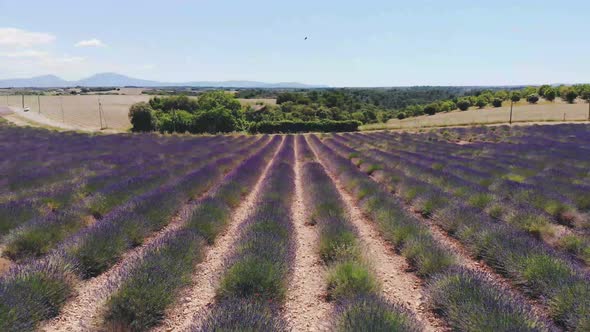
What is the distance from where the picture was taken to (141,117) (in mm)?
50688

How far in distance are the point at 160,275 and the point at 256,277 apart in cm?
95

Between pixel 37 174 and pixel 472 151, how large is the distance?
1651 centimetres

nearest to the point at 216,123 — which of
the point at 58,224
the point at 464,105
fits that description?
the point at 464,105

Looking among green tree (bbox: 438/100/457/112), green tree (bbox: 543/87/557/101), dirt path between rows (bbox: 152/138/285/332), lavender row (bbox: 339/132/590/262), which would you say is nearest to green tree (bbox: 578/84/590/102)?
green tree (bbox: 543/87/557/101)

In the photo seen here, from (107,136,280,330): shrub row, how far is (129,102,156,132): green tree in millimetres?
48800

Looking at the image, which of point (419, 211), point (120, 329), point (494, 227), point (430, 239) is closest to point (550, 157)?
point (419, 211)

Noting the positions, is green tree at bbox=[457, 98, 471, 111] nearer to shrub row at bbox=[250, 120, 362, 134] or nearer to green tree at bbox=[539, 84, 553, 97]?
green tree at bbox=[539, 84, 553, 97]

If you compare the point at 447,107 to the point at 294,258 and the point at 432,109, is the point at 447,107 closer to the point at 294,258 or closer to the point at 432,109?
the point at 432,109

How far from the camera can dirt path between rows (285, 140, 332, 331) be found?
363 cm

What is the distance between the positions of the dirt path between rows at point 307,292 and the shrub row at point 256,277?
0.76ft

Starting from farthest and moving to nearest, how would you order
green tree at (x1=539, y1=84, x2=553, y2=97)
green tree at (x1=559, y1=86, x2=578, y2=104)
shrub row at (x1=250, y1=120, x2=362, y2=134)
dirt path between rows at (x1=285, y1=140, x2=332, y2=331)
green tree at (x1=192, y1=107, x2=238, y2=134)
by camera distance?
green tree at (x1=539, y1=84, x2=553, y2=97), green tree at (x1=559, y1=86, x2=578, y2=104), green tree at (x1=192, y1=107, x2=238, y2=134), shrub row at (x1=250, y1=120, x2=362, y2=134), dirt path between rows at (x1=285, y1=140, x2=332, y2=331)

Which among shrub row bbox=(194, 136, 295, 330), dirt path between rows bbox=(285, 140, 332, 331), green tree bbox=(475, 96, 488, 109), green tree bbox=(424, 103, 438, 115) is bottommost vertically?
dirt path between rows bbox=(285, 140, 332, 331)

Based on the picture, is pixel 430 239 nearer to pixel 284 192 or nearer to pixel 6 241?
pixel 284 192

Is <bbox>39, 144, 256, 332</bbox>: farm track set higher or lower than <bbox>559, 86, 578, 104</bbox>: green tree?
lower
